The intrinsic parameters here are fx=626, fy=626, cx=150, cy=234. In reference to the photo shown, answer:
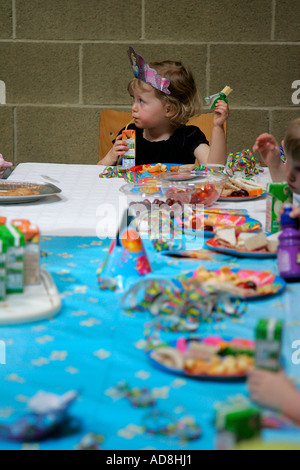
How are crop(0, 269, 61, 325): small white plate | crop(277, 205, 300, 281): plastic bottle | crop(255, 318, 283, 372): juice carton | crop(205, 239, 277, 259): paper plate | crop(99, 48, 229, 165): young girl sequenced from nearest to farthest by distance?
crop(255, 318, 283, 372): juice carton → crop(0, 269, 61, 325): small white plate → crop(277, 205, 300, 281): plastic bottle → crop(205, 239, 277, 259): paper plate → crop(99, 48, 229, 165): young girl

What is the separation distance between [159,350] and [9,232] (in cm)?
36

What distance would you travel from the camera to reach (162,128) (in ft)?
9.46

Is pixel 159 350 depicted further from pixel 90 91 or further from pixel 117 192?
pixel 90 91

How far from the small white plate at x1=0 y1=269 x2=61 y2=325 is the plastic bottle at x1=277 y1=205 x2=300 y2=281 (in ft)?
1.44

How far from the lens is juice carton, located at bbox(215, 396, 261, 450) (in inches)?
23.8

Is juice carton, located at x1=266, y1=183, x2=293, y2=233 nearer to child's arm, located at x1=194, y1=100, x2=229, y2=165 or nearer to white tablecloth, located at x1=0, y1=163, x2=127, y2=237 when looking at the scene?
white tablecloth, located at x1=0, y1=163, x2=127, y2=237

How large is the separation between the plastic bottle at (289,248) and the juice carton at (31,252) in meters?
0.46

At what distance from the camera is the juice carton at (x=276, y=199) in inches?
59.2

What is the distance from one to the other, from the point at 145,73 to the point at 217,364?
6.26 ft

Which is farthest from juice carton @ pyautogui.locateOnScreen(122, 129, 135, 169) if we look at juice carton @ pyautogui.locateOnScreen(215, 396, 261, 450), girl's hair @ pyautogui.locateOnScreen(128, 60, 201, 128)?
juice carton @ pyautogui.locateOnScreen(215, 396, 261, 450)

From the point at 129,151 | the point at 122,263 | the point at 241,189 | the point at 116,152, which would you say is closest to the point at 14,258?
the point at 122,263

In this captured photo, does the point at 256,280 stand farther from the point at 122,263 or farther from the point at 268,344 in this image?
the point at 268,344

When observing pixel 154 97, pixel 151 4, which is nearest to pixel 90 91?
pixel 151 4

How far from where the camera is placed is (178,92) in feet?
9.33
